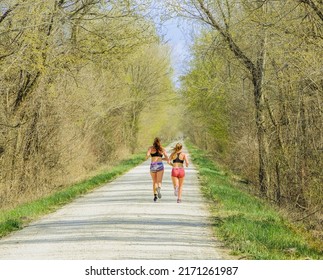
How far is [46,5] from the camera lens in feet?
53.7

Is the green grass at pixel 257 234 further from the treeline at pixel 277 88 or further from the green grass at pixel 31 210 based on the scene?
the green grass at pixel 31 210

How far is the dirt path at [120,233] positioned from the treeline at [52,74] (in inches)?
175

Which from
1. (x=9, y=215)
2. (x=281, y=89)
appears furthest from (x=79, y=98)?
(x=9, y=215)

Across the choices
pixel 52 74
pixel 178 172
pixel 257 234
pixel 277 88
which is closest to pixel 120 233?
pixel 257 234

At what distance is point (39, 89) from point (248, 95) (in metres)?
9.09

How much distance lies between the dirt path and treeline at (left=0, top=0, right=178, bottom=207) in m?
4.44

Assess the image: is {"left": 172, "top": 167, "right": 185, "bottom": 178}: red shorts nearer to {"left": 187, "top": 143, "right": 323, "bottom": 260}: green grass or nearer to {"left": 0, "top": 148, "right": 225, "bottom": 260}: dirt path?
{"left": 0, "top": 148, "right": 225, "bottom": 260}: dirt path

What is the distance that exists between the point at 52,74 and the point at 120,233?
1038cm

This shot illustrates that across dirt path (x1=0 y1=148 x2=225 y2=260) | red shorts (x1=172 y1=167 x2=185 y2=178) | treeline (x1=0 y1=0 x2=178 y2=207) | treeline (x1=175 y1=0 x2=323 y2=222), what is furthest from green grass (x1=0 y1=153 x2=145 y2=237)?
treeline (x1=175 y1=0 x2=323 y2=222)

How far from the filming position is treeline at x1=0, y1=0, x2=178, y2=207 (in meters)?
17.1

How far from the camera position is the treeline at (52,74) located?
672 inches

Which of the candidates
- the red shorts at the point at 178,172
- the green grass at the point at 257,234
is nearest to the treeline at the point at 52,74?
the red shorts at the point at 178,172

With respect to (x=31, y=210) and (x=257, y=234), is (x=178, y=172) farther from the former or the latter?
(x=257, y=234)

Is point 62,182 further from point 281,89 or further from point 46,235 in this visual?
point 46,235
